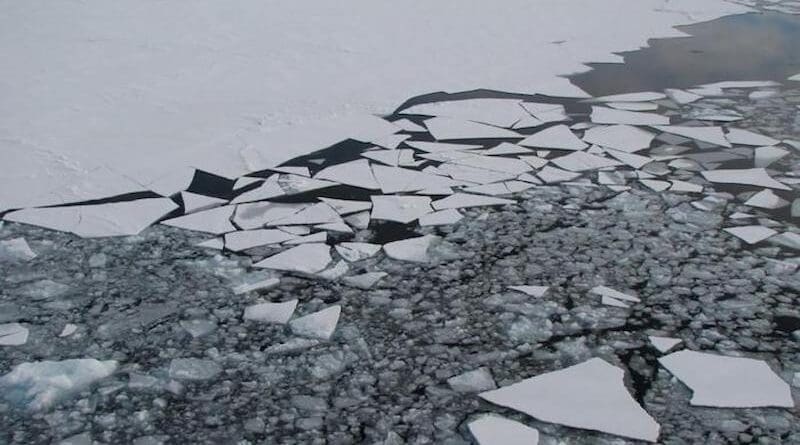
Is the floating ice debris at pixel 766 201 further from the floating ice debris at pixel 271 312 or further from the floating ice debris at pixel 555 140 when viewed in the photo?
the floating ice debris at pixel 271 312

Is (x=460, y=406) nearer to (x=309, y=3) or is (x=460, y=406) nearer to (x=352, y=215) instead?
(x=352, y=215)

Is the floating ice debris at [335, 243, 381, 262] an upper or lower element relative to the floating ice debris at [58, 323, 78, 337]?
lower

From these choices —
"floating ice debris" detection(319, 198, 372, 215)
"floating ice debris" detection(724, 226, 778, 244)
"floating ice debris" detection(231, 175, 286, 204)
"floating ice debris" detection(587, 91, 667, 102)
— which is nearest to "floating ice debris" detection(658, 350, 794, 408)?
"floating ice debris" detection(724, 226, 778, 244)

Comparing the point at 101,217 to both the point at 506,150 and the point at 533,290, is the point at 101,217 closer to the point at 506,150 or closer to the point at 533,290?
the point at 533,290

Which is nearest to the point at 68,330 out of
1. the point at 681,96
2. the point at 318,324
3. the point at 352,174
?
the point at 318,324

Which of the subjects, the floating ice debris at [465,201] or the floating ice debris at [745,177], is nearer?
the floating ice debris at [465,201]

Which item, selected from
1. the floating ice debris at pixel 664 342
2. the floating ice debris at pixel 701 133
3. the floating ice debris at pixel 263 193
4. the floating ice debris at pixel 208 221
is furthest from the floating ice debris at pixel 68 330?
the floating ice debris at pixel 701 133

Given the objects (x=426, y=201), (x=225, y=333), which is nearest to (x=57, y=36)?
(x=426, y=201)

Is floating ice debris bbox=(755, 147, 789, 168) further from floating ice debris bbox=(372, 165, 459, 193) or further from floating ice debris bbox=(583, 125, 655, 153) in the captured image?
floating ice debris bbox=(372, 165, 459, 193)
